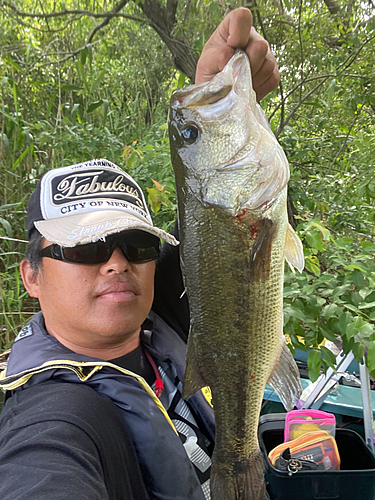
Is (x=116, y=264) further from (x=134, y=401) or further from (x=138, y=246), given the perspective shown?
(x=134, y=401)

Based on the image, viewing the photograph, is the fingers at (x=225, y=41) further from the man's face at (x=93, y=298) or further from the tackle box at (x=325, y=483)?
the tackle box at (x=325, y=483)

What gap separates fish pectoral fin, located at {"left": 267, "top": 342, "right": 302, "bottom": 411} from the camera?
1243mm

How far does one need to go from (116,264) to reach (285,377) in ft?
2.50

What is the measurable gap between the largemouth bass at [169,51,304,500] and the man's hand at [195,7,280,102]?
0.18 feet

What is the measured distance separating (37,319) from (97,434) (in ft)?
2.22

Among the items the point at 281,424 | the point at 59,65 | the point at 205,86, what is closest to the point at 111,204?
the point at 205,86

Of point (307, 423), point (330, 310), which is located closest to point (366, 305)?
point (330, 310)

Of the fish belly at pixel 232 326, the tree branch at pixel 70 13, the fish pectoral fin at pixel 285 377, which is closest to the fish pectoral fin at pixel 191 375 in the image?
the fish belly at pixel 232 326

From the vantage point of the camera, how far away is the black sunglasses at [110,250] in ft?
4.42

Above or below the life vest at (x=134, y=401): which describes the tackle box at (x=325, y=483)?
below

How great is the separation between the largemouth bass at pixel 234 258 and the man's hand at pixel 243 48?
5 centimetres

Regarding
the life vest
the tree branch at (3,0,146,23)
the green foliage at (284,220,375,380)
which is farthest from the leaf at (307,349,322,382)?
the tree branch at (3,0,146,23)

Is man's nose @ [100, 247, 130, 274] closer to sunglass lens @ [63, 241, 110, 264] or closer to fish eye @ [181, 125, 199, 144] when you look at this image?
sunglass lens @ [63, 241, 110, 264]

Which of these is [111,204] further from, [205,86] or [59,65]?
[59,65]
